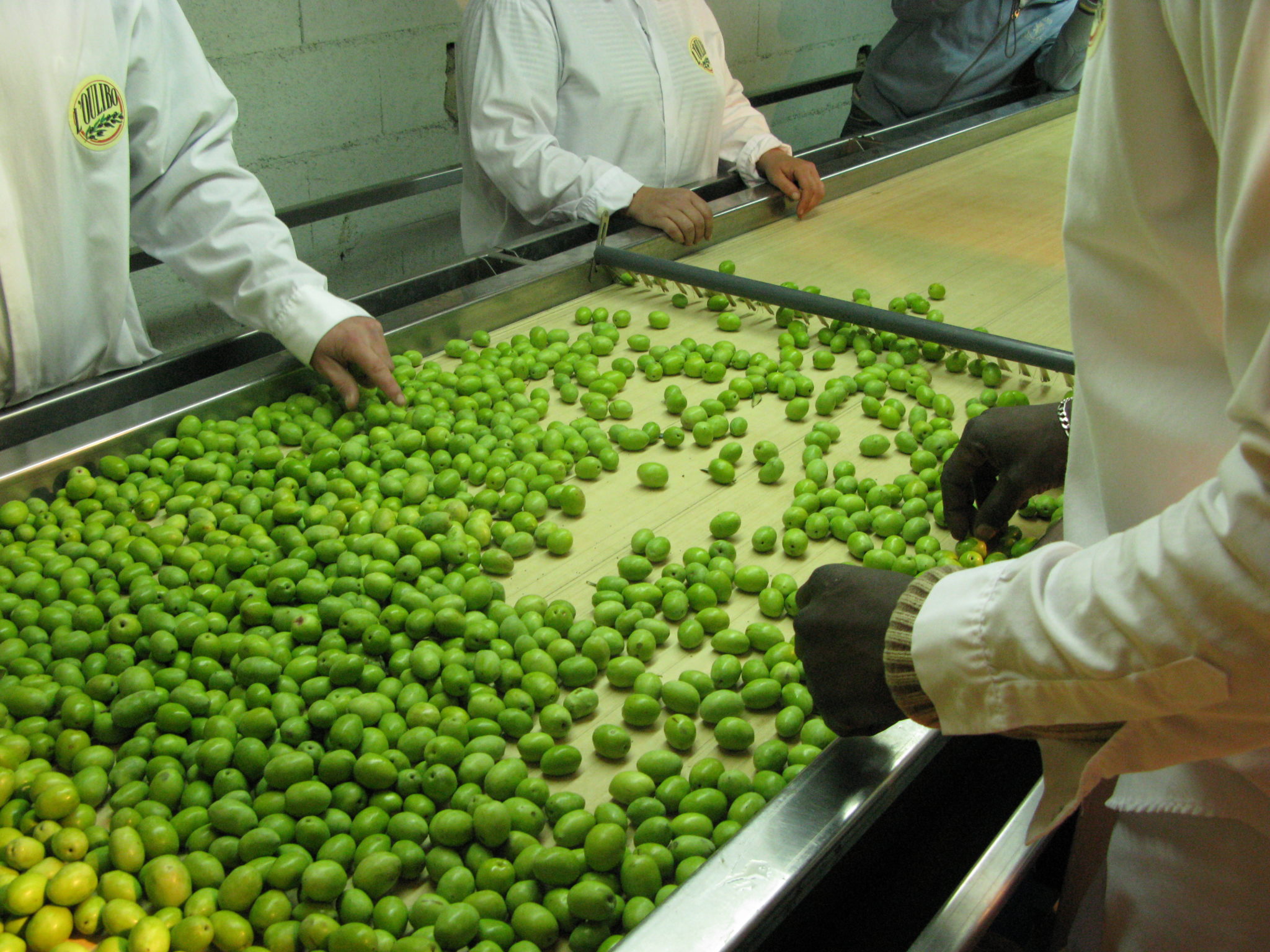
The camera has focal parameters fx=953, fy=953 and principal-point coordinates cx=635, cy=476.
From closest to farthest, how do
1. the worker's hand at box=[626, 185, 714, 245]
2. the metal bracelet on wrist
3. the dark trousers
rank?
1. the metal bracelet on wrist
2. the worker's hand at box=[626, 185, 714, 245]
3. the dark trousers

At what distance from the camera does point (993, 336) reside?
197 centimetres

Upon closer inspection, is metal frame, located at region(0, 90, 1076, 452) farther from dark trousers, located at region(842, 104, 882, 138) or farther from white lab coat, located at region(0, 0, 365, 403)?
dark trousers, located at region(842, 104, 882, 138)

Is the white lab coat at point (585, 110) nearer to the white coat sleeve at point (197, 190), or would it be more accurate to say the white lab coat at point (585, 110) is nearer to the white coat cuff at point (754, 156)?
the white coat cuff at point (754, 156)

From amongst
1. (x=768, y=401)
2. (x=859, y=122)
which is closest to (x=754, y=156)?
(x=768, y=401)

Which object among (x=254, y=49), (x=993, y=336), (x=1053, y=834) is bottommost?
(x=1053, y=834)

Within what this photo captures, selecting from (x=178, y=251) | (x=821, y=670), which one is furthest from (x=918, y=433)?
(x=178, y=251)

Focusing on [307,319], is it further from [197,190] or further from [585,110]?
[585,110]

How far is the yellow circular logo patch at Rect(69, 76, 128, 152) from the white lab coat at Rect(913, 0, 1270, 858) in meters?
1.73

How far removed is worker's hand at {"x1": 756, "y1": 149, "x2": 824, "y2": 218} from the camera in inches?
111

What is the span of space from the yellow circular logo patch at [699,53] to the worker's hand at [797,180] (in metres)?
0.60

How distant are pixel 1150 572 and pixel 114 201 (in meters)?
1.94

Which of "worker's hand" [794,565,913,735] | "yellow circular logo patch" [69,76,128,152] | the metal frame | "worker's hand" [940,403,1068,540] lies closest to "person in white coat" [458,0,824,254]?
the metal frame

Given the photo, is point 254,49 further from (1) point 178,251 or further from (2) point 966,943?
(2) point 966,943

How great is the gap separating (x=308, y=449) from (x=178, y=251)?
63 cm
